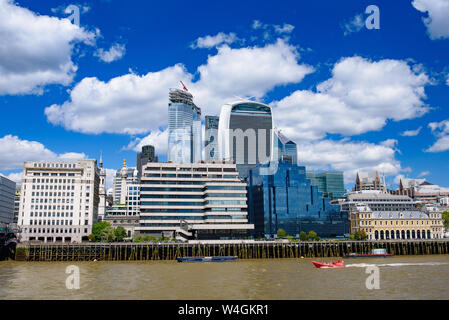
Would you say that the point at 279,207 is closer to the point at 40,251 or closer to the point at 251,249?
the point at 251,249

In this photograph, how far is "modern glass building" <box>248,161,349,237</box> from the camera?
18050cm

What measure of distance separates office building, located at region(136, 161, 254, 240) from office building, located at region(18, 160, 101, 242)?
110 ft

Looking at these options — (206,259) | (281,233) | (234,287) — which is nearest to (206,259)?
(206,259)

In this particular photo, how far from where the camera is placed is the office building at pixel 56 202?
560 feet

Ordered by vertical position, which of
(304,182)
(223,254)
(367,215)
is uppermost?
(304,182)

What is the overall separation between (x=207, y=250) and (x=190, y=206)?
101 ft

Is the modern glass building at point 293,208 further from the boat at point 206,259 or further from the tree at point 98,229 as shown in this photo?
the tree at point 98,229

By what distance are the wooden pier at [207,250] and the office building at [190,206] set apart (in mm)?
16399

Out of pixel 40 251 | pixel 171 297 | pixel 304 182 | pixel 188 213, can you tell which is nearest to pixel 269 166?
pixel 304 182

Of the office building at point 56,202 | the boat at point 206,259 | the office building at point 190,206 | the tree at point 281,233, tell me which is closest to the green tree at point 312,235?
the tree at point 281,233

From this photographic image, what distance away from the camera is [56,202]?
6885 inches

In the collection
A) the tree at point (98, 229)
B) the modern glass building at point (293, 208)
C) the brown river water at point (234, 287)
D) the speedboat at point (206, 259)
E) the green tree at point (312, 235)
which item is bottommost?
the speedboat at point (206, 259)
